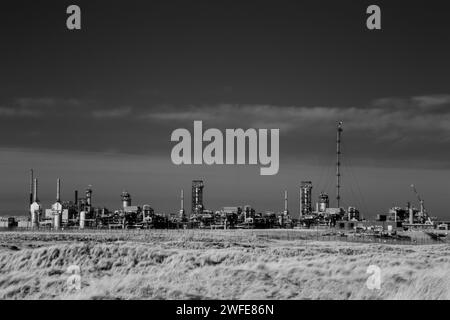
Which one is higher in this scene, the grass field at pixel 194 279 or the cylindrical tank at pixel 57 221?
the grass field at pixel 194 279

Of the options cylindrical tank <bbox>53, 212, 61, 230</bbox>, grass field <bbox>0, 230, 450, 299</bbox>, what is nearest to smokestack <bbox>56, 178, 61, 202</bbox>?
cylindrical tank <bbox>53, 212, 61, 230</bbox>

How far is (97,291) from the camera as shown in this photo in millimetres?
24156

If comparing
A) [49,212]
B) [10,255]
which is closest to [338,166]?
[49,212]

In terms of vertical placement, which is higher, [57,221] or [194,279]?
[194,279]

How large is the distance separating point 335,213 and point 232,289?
6471 inches

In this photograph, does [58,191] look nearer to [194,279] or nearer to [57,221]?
[57,221]

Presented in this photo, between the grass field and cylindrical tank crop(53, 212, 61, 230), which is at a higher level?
the grass field

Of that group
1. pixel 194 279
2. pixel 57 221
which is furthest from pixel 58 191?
pixel 194 279

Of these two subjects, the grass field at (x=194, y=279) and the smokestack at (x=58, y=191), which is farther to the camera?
the smokestack at (x=58, y=191)

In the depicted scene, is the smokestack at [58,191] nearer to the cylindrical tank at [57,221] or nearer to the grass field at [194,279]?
the cylindrical tank at [57,221]

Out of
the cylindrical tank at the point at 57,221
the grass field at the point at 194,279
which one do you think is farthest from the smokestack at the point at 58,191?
the grass field at the point at 194,279

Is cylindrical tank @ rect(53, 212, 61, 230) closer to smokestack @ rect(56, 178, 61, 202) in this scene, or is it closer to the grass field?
smokestack @ rect(56, 178, 61, 202)

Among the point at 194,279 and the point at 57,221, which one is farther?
the point at 57,221
